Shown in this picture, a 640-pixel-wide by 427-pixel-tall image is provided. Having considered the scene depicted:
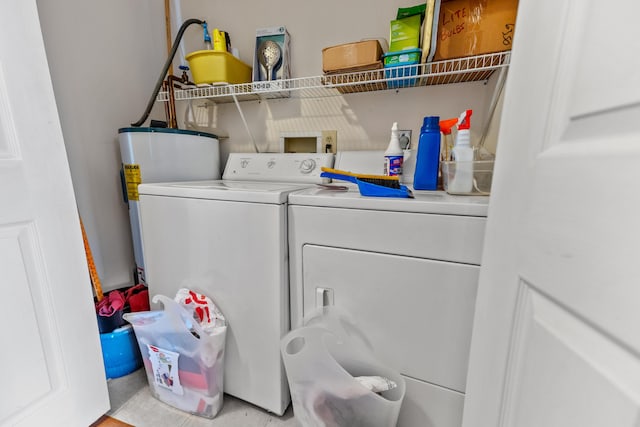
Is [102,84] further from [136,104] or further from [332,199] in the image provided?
[332,199]

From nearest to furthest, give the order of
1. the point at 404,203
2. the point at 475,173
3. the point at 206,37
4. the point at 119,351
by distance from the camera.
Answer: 1. the point at 404,203
2. the point at 475,173
3. the point at 119,351
4. the point at 206,37

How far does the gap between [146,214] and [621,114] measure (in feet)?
4.56

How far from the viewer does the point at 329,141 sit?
5.15 ft

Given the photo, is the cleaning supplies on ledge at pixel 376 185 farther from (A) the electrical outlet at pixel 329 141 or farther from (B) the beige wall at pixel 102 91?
(B) the beige wall at pixel 102 91

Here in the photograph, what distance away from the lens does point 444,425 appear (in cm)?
82

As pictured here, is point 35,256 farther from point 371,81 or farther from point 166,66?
point 371,81

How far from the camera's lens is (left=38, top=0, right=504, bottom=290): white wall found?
1354 mm

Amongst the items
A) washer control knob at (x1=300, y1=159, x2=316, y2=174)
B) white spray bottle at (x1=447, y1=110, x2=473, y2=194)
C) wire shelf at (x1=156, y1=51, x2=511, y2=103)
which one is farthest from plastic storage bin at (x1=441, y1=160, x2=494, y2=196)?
washer control knob at (x1=300, y1=159, x2=316, y2=174)

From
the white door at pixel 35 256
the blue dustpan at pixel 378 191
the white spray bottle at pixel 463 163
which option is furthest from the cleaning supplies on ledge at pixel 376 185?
the white door at pixel 35 256

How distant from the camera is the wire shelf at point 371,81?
1076 mm

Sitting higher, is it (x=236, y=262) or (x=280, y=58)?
(x=280, y=58)

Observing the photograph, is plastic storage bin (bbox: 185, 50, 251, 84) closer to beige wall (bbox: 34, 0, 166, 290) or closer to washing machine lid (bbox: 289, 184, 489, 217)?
beige wall (bbox: 34, 0, 166, 290)

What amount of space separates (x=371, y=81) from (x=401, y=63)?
14 cm

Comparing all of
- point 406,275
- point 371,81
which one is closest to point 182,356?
point 406,275
